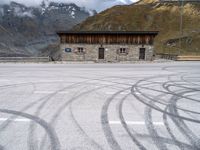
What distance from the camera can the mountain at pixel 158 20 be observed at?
80931 mm

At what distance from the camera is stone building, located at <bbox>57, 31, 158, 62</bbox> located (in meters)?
37.9

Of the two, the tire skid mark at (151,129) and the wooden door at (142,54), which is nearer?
the tire skid mark at (151,129)

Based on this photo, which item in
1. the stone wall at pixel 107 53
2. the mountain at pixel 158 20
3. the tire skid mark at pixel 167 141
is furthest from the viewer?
the mountain at pixel 158 20

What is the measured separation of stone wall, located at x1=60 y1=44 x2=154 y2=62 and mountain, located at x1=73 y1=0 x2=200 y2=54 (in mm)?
36697

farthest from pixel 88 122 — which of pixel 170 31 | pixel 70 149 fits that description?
pixel 170 31

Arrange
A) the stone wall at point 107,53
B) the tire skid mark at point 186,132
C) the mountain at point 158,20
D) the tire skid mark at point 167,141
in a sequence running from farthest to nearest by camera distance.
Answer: the mountain at point 158,20
the stone wall at point 107,53
the tire skid mark at point 186,132
the tire skid mark at point 167,141

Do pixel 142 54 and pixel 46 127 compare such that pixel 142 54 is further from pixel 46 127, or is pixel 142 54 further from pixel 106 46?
pixel 46 127

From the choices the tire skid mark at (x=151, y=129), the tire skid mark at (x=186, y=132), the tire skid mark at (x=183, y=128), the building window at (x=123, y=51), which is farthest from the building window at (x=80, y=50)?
the tire skid mark at (x=186, y=132)

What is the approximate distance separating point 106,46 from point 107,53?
3.81 feet

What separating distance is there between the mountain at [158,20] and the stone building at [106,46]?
36340mm

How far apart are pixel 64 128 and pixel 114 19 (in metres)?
114

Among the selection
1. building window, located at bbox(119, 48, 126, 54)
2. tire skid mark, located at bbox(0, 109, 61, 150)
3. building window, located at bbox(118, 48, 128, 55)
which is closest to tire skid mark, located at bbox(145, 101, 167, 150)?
tire skid mark, located at bbox(0, 109, 61, 150)

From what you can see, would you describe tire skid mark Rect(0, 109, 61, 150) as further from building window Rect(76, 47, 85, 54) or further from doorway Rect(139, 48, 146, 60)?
doorway Rect(139, 48, 146, 60)

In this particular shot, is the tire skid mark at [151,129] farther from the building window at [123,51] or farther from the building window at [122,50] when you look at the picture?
the building window at [122,50]
